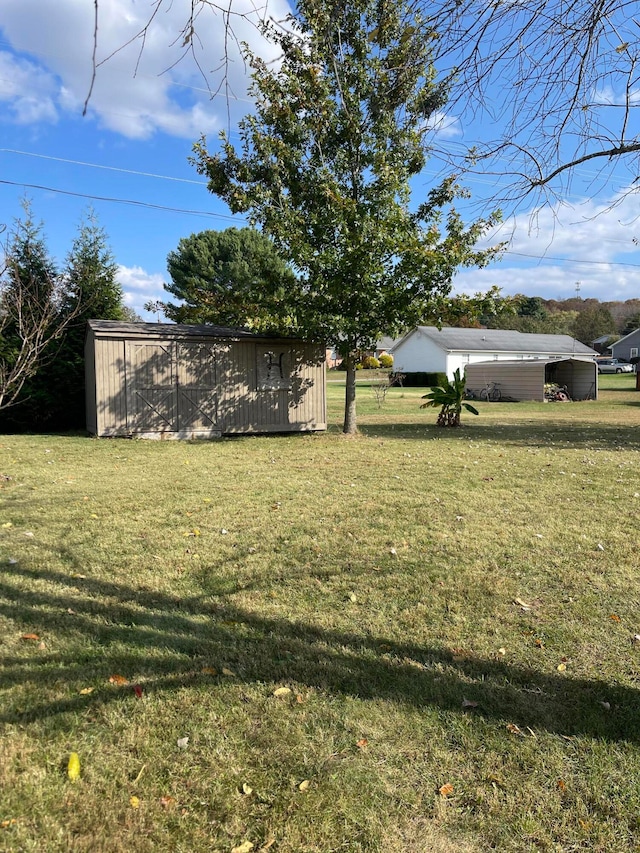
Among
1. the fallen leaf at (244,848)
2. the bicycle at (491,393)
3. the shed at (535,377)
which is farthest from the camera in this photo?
the bicycle at (491,393)

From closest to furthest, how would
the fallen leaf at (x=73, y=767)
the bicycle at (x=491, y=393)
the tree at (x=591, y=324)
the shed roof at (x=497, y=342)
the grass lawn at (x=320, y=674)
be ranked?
the grass lawn at (x=320, y=674) → the fallen leaf at (x=73, y=767) → the bicycle at (x=491, y=393) → the shed roof at (x=497, y=342) → the tree at (x=591, y=324)

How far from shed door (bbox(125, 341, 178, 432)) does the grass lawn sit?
20.8ft

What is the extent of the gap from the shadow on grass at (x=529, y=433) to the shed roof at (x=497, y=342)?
24.1 m

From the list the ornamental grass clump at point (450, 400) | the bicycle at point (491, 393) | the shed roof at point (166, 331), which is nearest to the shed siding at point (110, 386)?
the shed roof at point (166, 331)

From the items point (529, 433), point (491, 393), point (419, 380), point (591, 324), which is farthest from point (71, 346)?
point (591, 324)

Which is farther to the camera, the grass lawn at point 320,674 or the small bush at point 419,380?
the small bush at point 419,380

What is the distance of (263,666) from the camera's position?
9.43 feet

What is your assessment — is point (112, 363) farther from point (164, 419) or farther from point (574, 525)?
point (574, 525)

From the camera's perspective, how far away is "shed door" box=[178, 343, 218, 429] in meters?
12.8

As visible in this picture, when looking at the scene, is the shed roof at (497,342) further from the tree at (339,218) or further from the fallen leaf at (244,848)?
the fallen leaf at (244,848)

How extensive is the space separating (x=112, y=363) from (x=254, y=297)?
3395 mm

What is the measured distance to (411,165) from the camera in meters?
11.9

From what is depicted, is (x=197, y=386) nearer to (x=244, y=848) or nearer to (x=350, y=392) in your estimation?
(x=350, y=392)

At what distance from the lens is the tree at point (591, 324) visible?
259 feet
